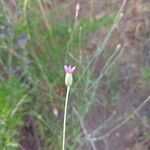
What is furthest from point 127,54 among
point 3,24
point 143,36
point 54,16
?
point 3,24

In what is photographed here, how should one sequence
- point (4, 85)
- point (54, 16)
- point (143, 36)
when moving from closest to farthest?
point (4, 85) < point (54, 16) < point (143, 36)

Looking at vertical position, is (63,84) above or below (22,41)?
below

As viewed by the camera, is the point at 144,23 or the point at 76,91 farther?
the point at 144,23

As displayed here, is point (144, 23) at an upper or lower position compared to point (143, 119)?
upper

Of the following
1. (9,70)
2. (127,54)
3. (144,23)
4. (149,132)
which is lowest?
(149,132)

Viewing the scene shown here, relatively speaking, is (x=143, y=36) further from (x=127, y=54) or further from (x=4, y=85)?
(x=4, y=85)

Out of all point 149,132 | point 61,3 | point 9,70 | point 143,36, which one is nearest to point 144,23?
point 143,36

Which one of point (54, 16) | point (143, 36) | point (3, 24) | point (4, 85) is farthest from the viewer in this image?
point (143, 36)
